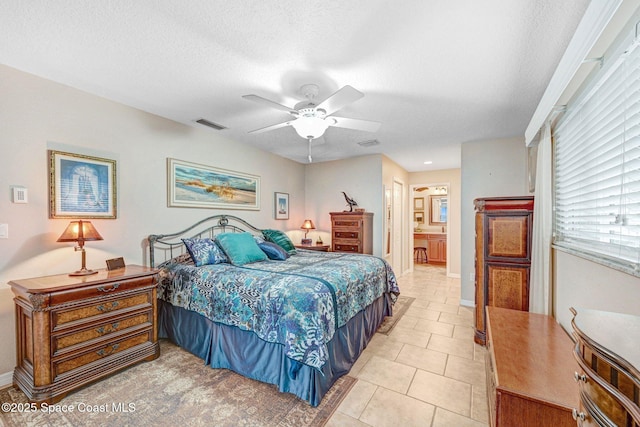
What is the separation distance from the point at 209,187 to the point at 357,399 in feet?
10.1

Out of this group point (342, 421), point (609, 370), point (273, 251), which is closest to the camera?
point (609, 370)

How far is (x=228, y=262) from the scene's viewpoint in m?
2.99

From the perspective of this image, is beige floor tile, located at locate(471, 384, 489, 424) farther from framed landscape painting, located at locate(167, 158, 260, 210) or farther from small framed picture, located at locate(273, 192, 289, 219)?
small framed picture, located at locate(273, 192, 289, 219)

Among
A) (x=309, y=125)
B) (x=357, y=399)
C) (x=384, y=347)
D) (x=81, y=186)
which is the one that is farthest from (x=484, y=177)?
(x=81, y=186)

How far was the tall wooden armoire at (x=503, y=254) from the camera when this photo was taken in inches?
102

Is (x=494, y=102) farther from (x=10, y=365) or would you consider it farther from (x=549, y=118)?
(x=10, y=365)

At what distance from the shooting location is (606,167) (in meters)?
1.49

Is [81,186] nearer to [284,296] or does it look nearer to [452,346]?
[284,296]

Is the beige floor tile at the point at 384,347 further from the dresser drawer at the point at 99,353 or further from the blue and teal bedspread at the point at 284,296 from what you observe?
the dresser drawer at the point at 99,353

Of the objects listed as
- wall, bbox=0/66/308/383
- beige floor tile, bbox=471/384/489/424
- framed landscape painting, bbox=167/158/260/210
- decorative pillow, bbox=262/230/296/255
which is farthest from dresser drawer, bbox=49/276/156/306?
beige floor tile, bbox=471/384/489/424

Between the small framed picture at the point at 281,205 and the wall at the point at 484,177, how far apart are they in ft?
10.1

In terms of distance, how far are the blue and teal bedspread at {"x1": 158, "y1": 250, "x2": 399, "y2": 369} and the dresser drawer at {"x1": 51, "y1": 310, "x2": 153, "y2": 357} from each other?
1.18 ft

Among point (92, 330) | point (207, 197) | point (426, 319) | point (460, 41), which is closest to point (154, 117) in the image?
point (207, 197)

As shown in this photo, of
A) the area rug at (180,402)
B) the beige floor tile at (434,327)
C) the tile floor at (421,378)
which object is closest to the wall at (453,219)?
the tile floor at (421,378)
